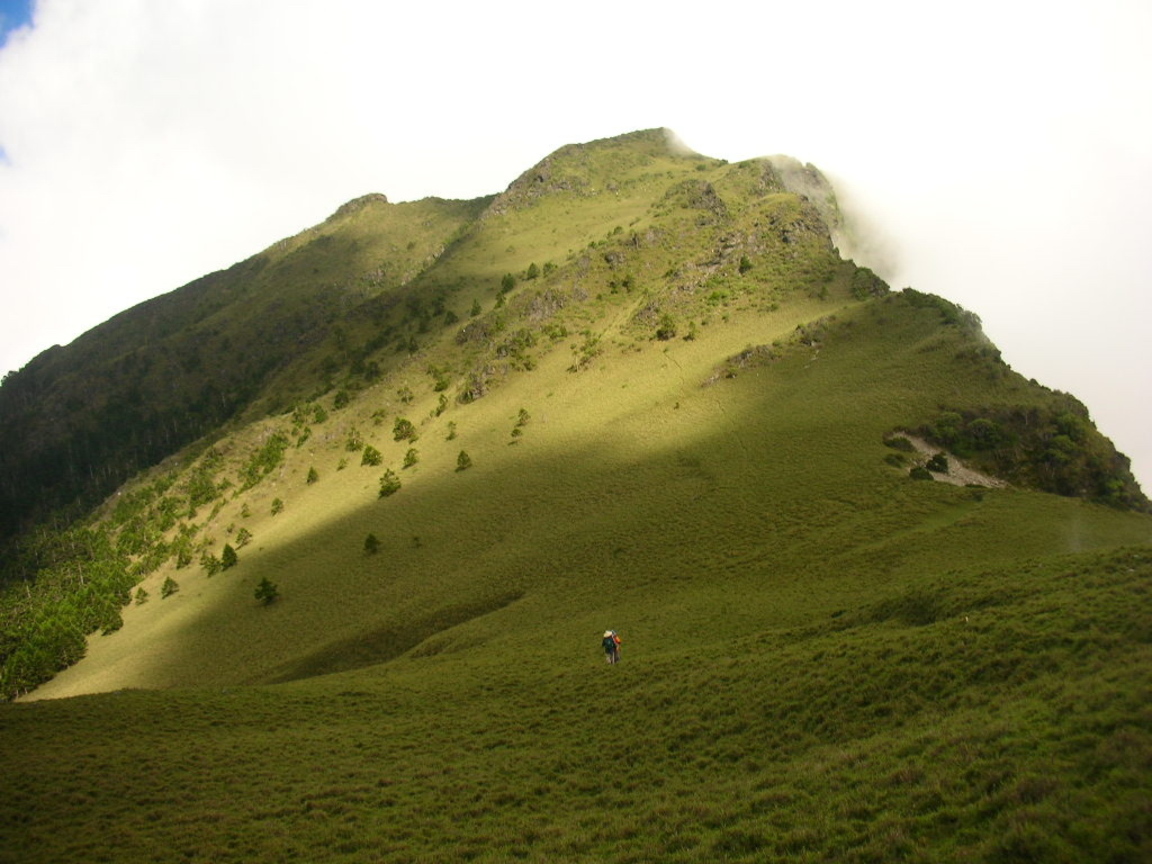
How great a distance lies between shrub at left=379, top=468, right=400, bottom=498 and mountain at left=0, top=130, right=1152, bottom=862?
1.73ft

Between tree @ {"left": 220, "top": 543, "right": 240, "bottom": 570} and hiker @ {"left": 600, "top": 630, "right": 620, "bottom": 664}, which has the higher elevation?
tree @ {"left": 220, "top": 543, "right": 240, "bottom": 570}

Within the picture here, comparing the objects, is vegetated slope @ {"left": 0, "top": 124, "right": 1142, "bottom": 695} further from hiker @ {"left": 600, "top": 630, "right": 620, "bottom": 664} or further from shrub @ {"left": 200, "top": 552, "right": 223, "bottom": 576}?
hiker @ {"left": 600, "top": 630, "right": 620, "bottom": 664}

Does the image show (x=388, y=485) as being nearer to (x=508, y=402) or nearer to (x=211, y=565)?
(x=508, y=402)

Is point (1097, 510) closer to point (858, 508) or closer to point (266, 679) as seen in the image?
→ point (858, 508)

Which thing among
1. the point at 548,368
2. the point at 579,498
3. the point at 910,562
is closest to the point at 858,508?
the point at 910,562

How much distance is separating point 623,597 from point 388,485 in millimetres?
44104

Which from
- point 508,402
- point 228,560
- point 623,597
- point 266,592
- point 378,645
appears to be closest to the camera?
point 623,597

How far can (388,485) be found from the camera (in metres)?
77.5

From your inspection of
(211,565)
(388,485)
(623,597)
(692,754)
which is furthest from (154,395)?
(692,754)

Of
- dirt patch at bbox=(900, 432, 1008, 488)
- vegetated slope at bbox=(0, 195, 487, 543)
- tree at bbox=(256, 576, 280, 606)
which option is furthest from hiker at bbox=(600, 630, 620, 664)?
vegetated slope at bbox=(0, 195, 487, 543)

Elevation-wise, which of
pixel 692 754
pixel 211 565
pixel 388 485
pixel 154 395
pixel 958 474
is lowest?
pixel 958 474

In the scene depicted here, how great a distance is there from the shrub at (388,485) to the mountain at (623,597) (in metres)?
0.53

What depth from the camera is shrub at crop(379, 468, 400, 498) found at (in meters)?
76.9

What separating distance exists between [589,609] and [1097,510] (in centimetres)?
3501
